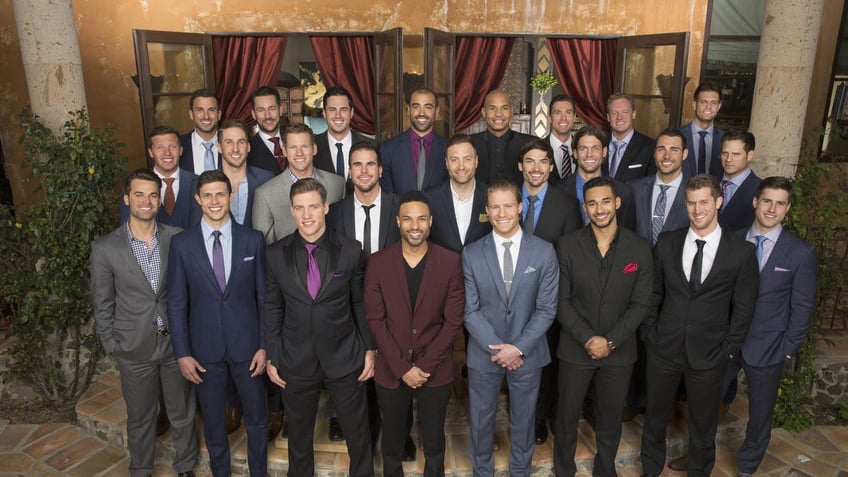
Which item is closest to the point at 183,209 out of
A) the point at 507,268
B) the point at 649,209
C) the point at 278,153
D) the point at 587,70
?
the point at 278,153

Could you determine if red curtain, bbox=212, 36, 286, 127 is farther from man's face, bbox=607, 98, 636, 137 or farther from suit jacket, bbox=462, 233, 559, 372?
suit jacket, bbox=462, 233, 559, 372

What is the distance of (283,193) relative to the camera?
4.00 meters

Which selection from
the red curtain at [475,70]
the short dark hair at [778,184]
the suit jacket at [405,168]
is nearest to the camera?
the short dark hair at [778,184]

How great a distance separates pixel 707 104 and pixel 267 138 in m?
3.34

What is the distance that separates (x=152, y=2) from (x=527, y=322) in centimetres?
603

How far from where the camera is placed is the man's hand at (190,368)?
3557mm

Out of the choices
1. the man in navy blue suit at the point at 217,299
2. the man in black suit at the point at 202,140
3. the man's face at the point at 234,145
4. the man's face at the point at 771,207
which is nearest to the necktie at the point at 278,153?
the man in black suit at the point at 202,140

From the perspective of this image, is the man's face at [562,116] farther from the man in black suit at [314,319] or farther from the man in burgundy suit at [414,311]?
the man in black suit at [314,319]

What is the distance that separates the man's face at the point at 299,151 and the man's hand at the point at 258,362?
114 centimetres

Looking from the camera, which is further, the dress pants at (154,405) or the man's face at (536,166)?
the man's face at (536,166)

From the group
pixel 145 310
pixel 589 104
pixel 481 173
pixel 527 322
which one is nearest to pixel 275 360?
pixel 145 310

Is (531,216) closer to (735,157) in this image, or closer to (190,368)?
(735,157)

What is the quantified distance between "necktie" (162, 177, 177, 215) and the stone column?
45.9 inches

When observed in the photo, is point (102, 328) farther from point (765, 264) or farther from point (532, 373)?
point (765, 264)
